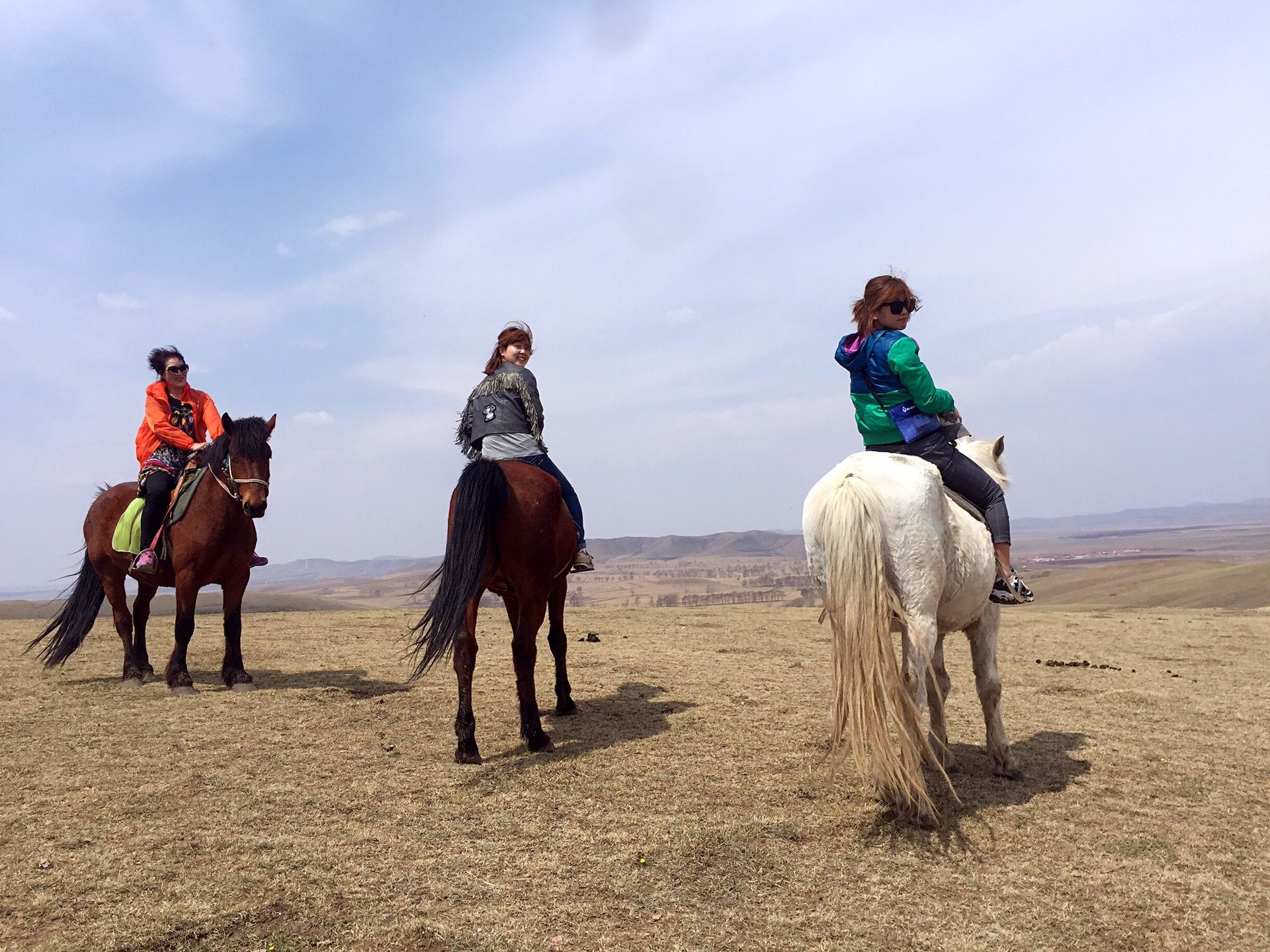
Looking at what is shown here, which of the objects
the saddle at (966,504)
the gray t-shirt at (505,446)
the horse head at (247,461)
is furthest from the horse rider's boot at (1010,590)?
the horse head at (247,461)

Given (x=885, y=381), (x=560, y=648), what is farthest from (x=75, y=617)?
(x=885, y=381)

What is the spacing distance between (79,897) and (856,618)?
3.83 metres

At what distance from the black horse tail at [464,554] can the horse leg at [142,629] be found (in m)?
4.46

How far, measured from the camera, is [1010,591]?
507 cm

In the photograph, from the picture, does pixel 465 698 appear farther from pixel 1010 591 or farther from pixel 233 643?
pixel 1010 591

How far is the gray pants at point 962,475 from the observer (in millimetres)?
4879

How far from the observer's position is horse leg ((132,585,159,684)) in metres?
8.02

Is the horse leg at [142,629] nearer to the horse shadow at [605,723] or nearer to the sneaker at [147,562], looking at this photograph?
the sneaker at [147,562]

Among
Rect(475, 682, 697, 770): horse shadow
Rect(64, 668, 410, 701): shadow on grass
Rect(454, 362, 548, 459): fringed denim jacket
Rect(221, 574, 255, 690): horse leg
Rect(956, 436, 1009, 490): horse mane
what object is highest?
Rect(454, 362, 548, 459): fringed denim jacket

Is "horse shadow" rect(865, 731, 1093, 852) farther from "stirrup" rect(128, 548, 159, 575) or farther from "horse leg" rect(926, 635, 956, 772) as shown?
"stirrup" rect(128, 548, 159, 575)

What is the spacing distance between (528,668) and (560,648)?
1427mm

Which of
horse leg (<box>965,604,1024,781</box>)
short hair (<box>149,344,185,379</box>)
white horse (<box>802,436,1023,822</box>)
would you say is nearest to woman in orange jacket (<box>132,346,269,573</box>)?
short hair (<box>149,344,185,379</box>)

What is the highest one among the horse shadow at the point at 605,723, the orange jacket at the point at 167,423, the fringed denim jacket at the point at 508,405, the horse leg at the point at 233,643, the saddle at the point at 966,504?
the orange jacket at the point at 167,423

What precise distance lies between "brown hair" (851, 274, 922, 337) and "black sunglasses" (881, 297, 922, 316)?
0.01 m
